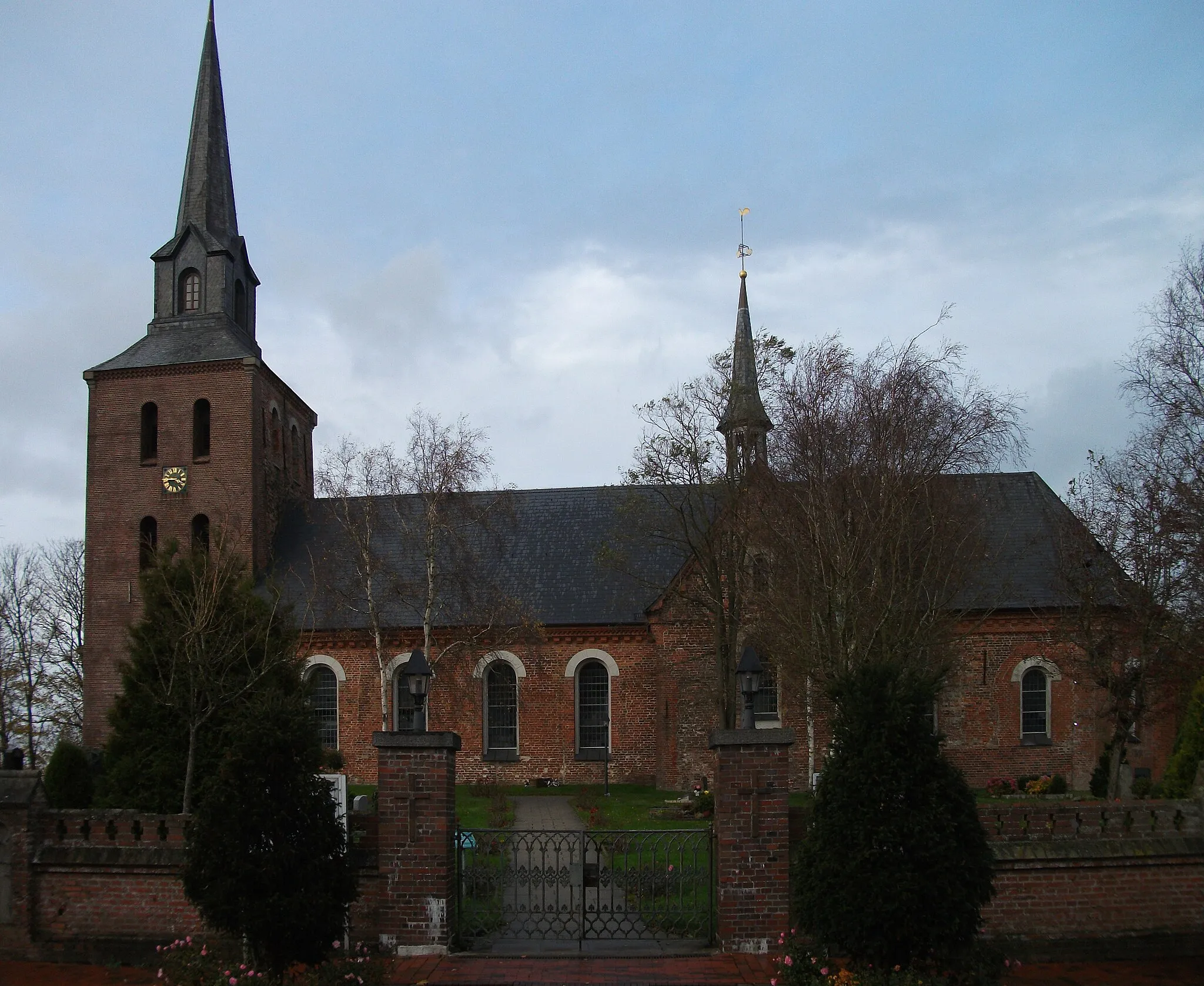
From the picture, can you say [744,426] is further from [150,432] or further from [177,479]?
[150,432]

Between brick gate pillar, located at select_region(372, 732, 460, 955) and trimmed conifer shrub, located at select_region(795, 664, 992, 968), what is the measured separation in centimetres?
359

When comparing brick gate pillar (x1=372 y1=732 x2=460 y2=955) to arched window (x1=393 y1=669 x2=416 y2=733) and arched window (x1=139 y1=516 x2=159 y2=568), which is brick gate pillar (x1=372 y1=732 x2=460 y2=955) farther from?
arched window (x1=139 y1=516 x2=159 y2=568)

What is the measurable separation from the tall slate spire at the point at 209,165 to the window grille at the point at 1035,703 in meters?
24.7

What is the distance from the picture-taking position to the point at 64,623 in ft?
159

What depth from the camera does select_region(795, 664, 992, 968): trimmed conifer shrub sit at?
8.91m

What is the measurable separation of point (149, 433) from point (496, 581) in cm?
1082

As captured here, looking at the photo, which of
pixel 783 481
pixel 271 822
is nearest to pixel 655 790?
pixel 783 481

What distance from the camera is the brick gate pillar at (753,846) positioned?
10758 millimetres

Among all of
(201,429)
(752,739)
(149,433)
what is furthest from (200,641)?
(149,433)

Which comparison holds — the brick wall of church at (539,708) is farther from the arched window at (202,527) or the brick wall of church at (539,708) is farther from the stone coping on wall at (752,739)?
the stone coping on wall at (752,739)

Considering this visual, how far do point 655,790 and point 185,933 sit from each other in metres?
17.6

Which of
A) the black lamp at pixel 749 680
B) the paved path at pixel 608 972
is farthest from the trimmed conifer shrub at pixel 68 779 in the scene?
the black lamp at pixel 749 680

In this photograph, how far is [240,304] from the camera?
106 ft

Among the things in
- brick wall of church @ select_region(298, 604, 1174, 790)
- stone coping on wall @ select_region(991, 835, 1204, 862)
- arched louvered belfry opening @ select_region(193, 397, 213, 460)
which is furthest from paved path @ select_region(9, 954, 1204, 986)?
arched louvered belfry opening @ select_region(193, 397, 213, 460)
